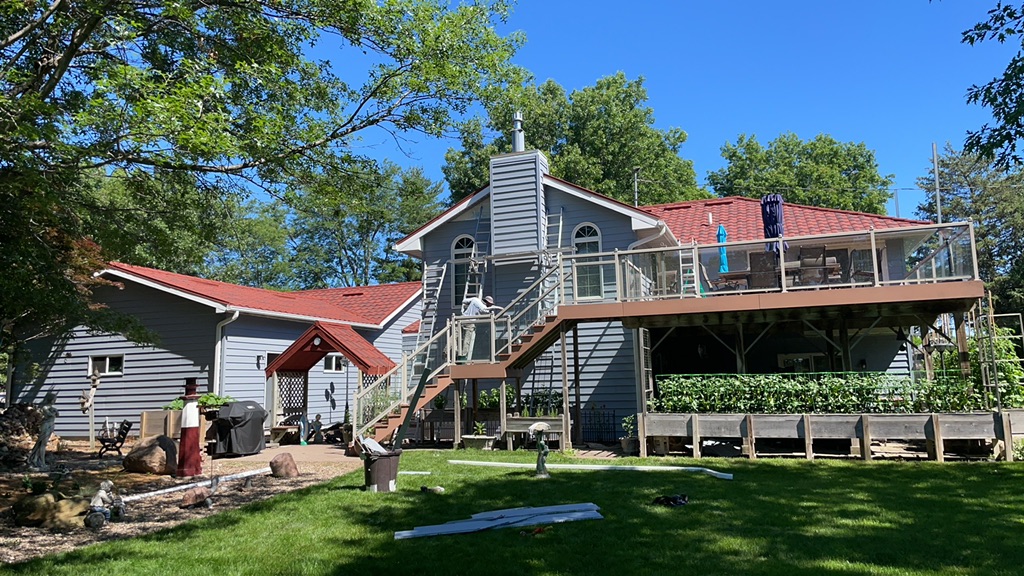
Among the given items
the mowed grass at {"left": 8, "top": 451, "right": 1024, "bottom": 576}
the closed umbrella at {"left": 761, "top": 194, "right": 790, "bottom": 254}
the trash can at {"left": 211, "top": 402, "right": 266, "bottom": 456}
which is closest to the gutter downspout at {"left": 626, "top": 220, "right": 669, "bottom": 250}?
the closed umbrella at {"left": 761, "top": 194, "right": 790, "bottom": 254}

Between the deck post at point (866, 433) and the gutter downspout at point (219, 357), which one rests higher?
the gutter downspout at point (219, 357)

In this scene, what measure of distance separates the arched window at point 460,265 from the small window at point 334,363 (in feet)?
16.0

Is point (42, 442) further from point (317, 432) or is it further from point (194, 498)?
point (317, 432)

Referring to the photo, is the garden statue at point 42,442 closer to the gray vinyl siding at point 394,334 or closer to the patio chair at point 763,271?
the gray vinyl siding at point 394,334

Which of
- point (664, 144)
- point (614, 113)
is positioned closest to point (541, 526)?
point (614, 113)

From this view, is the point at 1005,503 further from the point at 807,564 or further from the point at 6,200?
the point at 6,200

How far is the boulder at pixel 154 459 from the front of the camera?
10.9 m

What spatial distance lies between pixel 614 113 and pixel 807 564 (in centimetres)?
3191

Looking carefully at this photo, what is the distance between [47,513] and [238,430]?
20.7 ft

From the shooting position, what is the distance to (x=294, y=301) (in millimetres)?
20406

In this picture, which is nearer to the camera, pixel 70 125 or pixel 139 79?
pixel 139 79

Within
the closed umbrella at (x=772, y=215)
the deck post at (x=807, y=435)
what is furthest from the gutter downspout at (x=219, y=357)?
the deck post at (x=807, y=435)

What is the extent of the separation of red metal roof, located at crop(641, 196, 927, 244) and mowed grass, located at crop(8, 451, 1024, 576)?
30.4 feet

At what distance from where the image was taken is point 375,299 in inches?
934
